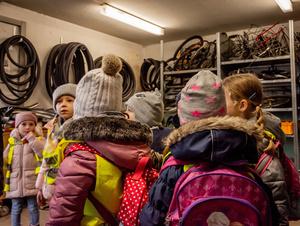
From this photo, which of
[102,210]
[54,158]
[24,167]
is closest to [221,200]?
[102,210]

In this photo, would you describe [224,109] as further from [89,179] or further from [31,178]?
[31,178]

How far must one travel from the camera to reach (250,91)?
1.53 m

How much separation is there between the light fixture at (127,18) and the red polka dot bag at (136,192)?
3.41 meters

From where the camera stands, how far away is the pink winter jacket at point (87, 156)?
119 centimetres

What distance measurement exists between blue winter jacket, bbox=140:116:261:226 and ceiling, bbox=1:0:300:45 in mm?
3498

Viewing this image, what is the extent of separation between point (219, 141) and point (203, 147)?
2.3 inches

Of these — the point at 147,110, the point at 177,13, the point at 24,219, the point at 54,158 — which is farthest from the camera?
the point at 177,13

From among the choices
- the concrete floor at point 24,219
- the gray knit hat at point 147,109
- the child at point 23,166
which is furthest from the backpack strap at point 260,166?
the concrete floor at point 24,219

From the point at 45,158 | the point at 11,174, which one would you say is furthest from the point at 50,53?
the point at 45,158

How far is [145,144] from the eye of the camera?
1.39 metres

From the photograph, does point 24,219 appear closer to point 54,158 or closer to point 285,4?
point 54,158

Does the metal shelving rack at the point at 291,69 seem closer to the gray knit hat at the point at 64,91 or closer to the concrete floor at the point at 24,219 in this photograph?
the gray knit hat at the point at 64,91

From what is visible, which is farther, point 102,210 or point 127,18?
point 127,18

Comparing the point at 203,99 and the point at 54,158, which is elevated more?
the point at 203,99
